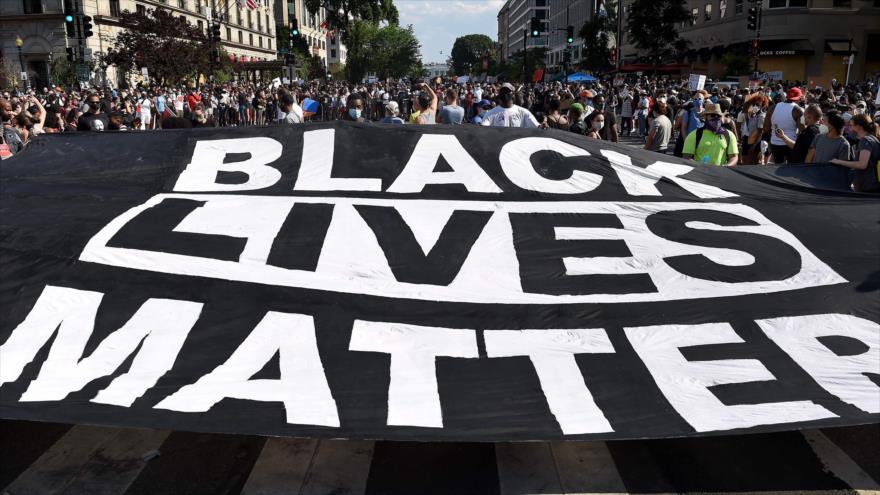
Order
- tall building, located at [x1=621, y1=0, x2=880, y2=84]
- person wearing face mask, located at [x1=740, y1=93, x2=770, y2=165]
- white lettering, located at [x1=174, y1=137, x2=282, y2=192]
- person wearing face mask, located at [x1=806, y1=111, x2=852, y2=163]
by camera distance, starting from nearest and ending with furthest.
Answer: white lettering, located at [x1=174, y1=137, x2=282, y2=192] → person wearing face mask, located at [x1=806, y1=111, x2=852, y2=163] → person wearing face mask, located at [x1=740, y1=93, x2=770, y2=165] → tall building, located at [x1=621, y1=0, x2=880, y2=84]

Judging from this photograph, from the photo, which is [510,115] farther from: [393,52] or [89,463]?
[393,52]

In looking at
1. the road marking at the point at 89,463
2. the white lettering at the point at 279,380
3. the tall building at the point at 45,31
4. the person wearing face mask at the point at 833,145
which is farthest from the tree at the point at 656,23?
the road marking at the point at 89,463

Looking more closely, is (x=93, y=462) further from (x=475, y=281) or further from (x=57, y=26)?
(x=57, y=26)

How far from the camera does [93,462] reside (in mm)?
4324

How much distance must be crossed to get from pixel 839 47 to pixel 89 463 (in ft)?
180

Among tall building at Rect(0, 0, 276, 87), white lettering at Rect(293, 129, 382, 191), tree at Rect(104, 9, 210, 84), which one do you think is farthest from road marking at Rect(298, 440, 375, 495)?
tall building at Rect(0, 0, 276, 87)

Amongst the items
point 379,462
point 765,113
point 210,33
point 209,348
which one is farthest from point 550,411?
point 210,33

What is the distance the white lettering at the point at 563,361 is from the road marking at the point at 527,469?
0.48 metres

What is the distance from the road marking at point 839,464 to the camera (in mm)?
4012

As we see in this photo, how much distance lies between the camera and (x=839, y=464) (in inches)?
168

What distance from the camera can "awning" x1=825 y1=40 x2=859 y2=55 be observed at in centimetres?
4828

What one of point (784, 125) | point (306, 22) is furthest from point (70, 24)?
point (306, 22)

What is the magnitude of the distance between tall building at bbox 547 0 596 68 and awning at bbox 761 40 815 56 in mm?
41591

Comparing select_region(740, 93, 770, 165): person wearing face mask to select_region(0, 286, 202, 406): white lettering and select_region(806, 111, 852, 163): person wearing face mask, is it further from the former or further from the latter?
select_region(0, 286, 202, 406): white lettering
